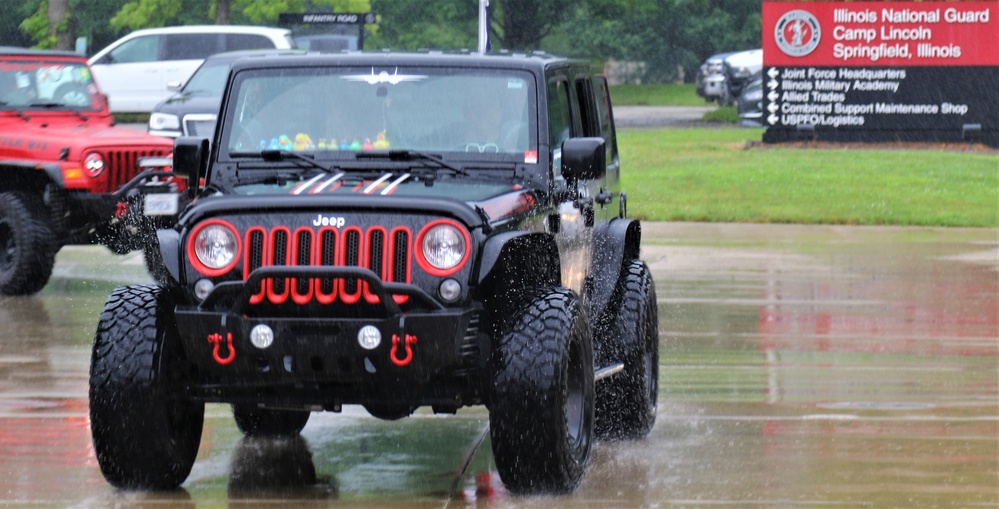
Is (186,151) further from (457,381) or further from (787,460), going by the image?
(787,460)

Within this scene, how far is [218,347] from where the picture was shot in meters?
6.27

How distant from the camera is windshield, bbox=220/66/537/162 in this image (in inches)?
287

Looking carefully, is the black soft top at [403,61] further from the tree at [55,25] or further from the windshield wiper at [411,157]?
the tree at [55,25]

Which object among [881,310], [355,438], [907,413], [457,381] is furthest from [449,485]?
[881,310]

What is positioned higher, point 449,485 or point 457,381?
point 457,381

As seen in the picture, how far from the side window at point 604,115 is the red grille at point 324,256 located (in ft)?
9.19

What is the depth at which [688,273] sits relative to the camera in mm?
14734

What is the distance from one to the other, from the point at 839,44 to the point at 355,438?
20.0 metres

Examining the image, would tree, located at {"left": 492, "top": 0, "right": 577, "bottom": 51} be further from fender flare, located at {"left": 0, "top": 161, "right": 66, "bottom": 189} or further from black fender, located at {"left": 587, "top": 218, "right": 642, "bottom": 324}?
black fender, located at {"left": 587, "top": 218, "right": 642, "bottom": 324}

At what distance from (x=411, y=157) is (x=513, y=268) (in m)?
0.78

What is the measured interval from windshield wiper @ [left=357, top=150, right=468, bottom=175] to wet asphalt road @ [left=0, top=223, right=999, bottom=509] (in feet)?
4.16

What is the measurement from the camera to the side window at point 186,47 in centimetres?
2828

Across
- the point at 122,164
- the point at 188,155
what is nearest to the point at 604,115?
the point at 188,155

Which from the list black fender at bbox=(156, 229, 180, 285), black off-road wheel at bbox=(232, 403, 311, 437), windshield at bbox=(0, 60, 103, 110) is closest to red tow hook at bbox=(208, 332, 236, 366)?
black fender at bbox=(156, 229, 180, 285)
